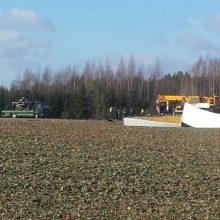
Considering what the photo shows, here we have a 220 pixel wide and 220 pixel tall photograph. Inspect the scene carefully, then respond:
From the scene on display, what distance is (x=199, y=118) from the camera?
38.7 m

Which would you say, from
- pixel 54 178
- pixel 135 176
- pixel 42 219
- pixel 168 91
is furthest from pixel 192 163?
pixel 168 91

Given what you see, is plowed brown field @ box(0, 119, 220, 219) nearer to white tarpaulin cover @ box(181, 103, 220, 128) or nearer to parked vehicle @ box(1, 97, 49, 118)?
white tarpaulin cover @ box(181, 103, 220, 128)

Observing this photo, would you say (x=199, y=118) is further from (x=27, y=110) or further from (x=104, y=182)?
(x=104, y=182)

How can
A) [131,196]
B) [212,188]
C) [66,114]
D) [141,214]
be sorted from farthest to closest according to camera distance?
1. [66,114]
2. [212,188]
3. [131,196]
4. [141,214]

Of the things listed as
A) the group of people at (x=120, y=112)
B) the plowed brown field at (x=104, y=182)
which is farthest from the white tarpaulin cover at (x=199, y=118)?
the group of people at (x=120, y=112)

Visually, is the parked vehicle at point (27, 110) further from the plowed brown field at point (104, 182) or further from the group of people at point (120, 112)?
the plowed brown field at point (104, 182)

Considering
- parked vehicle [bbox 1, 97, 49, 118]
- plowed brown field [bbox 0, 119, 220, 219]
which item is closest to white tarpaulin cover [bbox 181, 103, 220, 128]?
plowed brown field [bbox 0, 119, 220, 219]

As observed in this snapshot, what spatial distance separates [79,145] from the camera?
50.0 feet

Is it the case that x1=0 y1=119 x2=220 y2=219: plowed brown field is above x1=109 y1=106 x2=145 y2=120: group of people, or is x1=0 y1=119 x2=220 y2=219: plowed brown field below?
below

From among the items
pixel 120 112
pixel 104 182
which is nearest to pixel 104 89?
pixel 120 112

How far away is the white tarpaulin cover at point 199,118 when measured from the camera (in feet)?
122

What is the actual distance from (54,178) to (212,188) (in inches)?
101

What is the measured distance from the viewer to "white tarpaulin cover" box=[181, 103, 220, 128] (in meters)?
37.1

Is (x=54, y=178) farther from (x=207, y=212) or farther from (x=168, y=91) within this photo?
(x=168, y=91)
